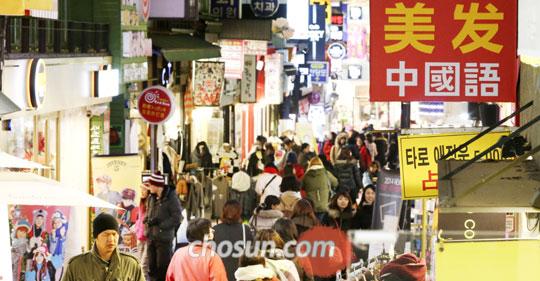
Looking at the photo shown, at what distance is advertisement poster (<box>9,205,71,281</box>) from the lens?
583 inches

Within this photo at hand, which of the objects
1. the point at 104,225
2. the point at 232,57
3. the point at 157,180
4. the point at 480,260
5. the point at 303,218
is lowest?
the point at 303,218

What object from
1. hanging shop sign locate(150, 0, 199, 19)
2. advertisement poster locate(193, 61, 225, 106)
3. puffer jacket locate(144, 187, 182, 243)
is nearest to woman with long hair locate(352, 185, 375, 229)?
puffer jacket locate(144, 187, 182, 243)

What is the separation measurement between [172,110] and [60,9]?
251 cm

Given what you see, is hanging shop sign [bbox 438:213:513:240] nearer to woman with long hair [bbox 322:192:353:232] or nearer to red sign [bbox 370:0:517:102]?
red sign [bbox 370:0:517:102]

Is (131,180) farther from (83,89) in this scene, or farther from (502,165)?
(502,165)

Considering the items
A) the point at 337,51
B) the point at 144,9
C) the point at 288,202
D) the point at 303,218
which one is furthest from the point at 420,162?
the point at 337,51

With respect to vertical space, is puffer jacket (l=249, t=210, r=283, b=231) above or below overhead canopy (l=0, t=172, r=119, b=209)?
below

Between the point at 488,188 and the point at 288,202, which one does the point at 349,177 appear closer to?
the point at 288,202

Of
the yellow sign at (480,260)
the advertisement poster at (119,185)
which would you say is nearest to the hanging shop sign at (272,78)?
the advertisement poster at (119,185)

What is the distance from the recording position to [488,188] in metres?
8.59

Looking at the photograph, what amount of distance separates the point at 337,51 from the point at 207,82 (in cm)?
2830

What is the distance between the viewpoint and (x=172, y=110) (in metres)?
21.9

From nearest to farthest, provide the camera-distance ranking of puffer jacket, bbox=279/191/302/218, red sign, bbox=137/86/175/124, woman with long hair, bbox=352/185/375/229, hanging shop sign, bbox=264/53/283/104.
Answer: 1. woman with long hair, bbox=352/185/375/229
2. puffer jacket, bbox=279/191/302/218
3. red sign, bbox=137/86/175/124
4. hanging shop sign, bbox=264/53/283/104

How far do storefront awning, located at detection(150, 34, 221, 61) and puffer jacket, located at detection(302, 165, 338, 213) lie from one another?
5529 mm
